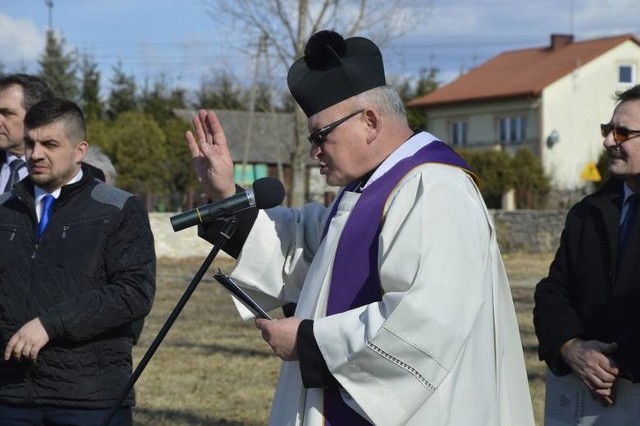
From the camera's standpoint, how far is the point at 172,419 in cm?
846

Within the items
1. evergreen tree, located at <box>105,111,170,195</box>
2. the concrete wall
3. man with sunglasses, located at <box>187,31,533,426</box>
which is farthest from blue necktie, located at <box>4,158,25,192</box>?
evergreen tree, located at <box>105,111,170,195</box>

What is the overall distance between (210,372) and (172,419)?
193 centimetres

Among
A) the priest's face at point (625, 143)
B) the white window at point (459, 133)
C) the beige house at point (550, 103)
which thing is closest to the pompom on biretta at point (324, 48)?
the priest's face at point (625, 143)

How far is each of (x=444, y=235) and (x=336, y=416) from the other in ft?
2.15

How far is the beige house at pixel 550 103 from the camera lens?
5281 cm

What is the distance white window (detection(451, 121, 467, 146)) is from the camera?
5828 cm

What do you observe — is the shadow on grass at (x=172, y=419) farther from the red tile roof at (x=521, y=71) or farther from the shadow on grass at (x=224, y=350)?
the red tile roof at (x=521, y=71)

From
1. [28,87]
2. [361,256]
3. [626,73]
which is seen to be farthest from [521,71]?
[361,256]

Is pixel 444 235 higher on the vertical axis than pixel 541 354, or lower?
higher

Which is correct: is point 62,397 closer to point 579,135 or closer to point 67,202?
point 67,202

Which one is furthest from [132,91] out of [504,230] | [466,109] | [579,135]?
[504,230]

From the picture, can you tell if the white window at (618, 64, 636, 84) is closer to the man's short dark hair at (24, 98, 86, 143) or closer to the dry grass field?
the dry grass field

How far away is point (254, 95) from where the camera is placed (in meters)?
36.3

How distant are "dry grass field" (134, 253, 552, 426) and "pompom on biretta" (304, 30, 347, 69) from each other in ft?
15.7
